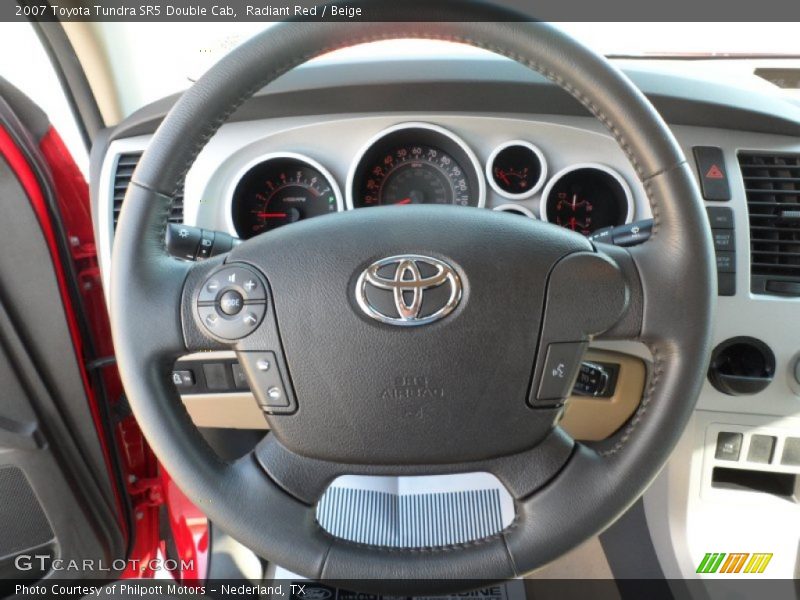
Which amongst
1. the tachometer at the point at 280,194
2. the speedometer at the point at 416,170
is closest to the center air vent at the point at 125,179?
the tachometer at the point at 280,194

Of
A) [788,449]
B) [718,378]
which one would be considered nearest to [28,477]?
[718,378]

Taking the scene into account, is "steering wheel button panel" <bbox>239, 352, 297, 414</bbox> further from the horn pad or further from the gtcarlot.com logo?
the gtcarlot.com logo

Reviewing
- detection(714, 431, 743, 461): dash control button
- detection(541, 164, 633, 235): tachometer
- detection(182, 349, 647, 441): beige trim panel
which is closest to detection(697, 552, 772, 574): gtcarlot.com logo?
detection(714, 431, 743, 461): dash control button

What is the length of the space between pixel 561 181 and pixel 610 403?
0.43m

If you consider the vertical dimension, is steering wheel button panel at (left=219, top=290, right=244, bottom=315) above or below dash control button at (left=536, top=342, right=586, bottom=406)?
above

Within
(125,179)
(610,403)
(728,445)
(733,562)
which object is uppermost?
(125,179)

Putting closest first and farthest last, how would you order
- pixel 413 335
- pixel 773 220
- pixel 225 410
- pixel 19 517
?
pixel 413 335, pixel 773 220, pixel 225 410, pixel 19 517

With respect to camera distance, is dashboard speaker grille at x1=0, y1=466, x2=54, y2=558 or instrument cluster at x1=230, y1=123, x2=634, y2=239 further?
dashboard speaker grille at x1=0, y1=466, x2=54, y2=558

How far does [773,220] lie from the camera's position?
1170 mm

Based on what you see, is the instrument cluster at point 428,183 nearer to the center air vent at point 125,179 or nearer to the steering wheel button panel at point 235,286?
the center air vent at point 125,179

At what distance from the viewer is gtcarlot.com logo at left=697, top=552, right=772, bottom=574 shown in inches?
52.5

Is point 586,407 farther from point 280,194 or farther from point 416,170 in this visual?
point 280,194

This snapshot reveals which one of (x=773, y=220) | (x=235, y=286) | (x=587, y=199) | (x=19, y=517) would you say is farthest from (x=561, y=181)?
(x=19, y=517)

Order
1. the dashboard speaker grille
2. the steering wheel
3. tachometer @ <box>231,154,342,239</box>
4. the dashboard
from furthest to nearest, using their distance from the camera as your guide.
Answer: the dashboard speaker grille < tachometer @ <box>231,154,342,239</box> < the dashboard < the steering wheel
